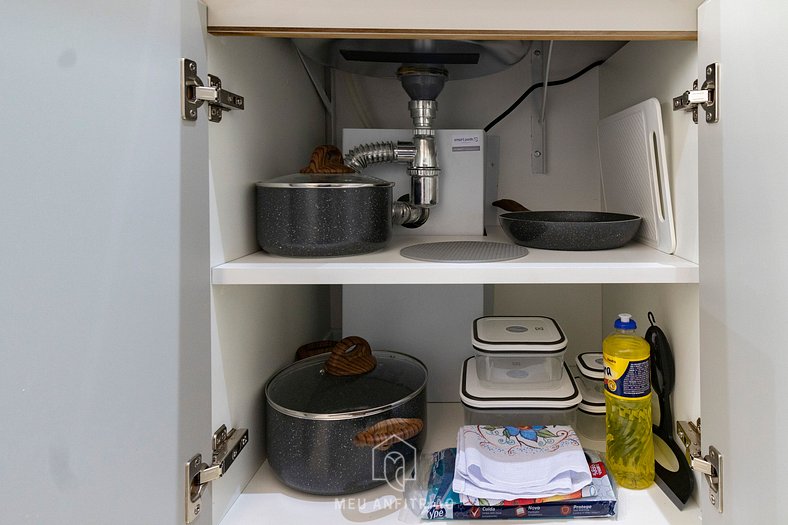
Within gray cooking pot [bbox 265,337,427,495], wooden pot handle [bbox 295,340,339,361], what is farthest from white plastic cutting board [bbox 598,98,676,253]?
wooden pot handle [bbox 295,340,339,361]

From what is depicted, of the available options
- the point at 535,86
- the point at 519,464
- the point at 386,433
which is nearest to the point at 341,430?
the point at 386,433

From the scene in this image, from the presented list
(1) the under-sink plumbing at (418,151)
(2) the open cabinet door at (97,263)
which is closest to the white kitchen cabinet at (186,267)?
(2) the open cabinet door at (97,263)

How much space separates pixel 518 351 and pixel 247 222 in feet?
1.71

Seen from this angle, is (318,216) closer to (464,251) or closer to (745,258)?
(464,251)

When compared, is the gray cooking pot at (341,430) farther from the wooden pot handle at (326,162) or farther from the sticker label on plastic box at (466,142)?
the sticker label on plastic box at (466,142)

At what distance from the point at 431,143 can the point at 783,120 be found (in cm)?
64

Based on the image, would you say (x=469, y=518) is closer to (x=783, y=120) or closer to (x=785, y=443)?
(x=785, y=443)

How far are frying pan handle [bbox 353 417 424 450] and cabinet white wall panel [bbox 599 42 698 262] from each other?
50cm

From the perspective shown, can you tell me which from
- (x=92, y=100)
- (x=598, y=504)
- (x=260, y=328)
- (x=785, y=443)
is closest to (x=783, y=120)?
(x=785, y=443)

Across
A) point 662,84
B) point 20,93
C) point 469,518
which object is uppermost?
point 662,84

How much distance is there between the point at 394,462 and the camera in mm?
819

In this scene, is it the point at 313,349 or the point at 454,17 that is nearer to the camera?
the point at 454,17

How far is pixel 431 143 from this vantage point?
1057mm

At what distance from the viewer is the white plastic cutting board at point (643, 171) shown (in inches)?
31.9
